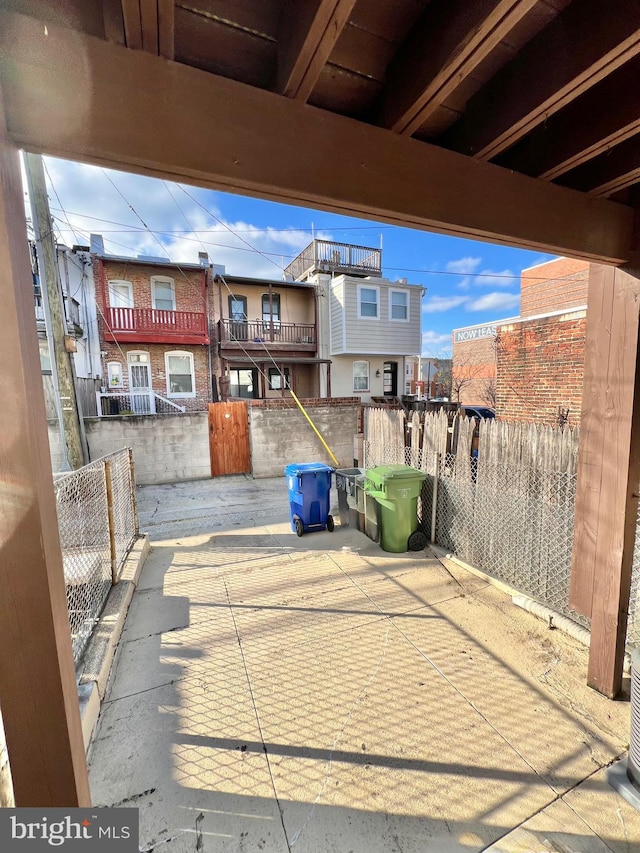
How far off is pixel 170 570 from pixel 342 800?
3126 mm

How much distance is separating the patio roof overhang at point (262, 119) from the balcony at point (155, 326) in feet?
40.0

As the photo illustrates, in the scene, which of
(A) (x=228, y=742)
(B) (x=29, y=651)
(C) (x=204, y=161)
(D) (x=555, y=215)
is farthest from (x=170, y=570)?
(D) (x=555, y=215)

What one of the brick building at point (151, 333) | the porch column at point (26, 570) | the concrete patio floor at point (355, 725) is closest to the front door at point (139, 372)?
the brick building at point (151, 333)

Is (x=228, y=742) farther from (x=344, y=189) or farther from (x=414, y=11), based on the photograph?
(x=414, y=11)

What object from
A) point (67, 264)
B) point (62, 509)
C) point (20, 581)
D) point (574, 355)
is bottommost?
point (62, 509)

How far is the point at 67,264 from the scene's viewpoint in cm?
1105

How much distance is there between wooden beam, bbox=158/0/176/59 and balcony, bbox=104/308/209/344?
485 inches

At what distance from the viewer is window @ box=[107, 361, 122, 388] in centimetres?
1220

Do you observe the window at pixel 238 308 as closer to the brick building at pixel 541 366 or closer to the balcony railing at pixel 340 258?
the balcony railing at pixel 340 258

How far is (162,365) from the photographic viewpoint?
1281 centimetres

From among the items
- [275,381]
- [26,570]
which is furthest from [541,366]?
[275,381]

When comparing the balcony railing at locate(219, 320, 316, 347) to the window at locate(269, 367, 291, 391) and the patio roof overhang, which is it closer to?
the window at locate(269, 367, 291, 391)

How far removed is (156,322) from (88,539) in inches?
415

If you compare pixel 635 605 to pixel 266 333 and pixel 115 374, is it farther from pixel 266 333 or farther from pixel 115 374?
pixel 115 374
